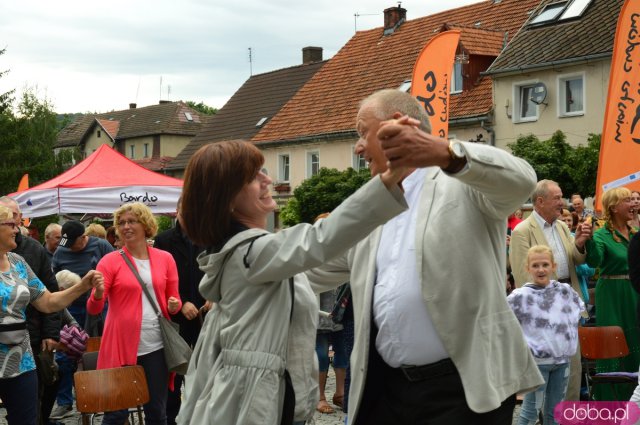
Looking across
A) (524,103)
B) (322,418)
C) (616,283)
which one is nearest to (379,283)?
(616,283)

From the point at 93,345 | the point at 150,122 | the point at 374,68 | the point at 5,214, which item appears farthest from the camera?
the point at 150,122

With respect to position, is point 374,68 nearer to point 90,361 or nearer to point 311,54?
point 311,54

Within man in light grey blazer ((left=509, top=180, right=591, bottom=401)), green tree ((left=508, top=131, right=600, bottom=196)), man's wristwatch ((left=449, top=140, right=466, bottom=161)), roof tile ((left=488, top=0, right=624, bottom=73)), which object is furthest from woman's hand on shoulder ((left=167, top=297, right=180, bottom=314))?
roof tile ((left=488, top=0, right=624, bottom=73))

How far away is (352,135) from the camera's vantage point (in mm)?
39281

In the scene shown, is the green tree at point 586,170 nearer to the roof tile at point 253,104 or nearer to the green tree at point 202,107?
the roof tile at point 253,104

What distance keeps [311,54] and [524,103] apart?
2124 centimetres

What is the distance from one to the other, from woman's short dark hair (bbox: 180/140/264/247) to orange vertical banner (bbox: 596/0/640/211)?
666 centimetres

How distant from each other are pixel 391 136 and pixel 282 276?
0.70 metres

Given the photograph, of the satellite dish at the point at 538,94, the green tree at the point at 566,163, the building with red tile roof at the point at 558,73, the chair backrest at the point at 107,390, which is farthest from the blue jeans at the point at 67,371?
A: the satellite dish at the point at 538,94

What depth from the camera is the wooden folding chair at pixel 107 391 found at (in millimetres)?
7105

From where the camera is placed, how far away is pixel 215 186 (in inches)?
141

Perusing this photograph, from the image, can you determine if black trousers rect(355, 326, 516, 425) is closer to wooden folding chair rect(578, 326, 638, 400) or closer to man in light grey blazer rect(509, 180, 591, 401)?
wooden folding chair rect(578, 326, 638, 400)

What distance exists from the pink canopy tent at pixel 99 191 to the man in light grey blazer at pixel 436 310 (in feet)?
36.2

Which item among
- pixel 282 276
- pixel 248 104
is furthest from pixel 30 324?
pixel 248 104
